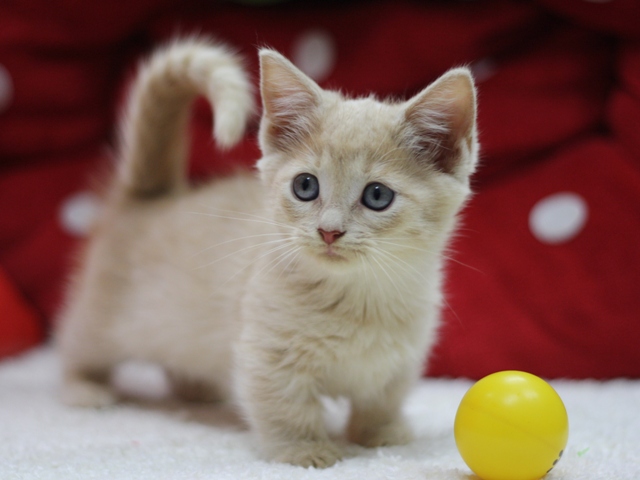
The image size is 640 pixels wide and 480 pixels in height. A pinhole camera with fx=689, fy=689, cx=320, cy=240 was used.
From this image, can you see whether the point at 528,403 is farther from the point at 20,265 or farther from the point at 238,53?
the point at 20,265

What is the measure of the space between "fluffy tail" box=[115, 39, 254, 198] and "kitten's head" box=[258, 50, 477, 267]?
0.13 m

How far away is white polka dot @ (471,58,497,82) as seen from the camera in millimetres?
1978

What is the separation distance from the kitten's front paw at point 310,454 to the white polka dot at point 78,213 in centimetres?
124

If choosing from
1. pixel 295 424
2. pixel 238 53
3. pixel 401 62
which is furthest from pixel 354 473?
pixel 238 53

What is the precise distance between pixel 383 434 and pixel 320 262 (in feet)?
1.32

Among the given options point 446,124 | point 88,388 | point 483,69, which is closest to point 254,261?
point 446,124

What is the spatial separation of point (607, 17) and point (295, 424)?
50.5 inches

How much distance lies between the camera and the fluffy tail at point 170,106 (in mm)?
1379

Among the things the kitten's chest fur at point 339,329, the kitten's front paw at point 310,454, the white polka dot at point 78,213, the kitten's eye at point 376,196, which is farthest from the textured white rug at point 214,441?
the white polka dot at point 78,213

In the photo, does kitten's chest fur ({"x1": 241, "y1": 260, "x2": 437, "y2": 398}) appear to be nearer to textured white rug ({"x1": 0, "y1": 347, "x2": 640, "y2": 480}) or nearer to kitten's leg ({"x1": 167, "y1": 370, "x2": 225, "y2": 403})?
textured white rug ({"x1": 0, "y1": 347, "x2": 640, "y2": 480})

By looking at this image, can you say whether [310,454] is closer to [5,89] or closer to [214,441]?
[214,441]

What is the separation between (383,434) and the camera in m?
1.33

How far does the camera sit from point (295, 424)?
1.22m

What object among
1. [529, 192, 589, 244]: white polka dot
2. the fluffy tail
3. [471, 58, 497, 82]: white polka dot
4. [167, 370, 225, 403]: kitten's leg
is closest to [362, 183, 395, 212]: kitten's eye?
the fluffy tail
